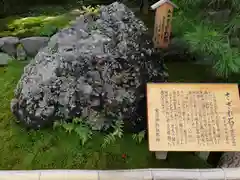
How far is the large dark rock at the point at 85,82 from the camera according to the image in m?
4.41

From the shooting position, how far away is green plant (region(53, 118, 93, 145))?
14.1 ft

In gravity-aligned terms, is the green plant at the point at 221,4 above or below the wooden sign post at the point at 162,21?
above

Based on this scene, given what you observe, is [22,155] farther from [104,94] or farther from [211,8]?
[211,8]

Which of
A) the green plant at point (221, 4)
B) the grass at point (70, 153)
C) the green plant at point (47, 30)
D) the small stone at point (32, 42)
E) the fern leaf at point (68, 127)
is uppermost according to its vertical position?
the green plant at point (221, 4)

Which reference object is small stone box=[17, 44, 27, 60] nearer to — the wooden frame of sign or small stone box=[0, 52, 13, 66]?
small stone box=[0, 52, 13, 66]

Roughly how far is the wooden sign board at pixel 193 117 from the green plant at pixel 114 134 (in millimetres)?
533

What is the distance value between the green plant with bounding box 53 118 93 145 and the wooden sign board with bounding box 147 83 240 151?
836 mm

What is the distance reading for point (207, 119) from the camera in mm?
4055

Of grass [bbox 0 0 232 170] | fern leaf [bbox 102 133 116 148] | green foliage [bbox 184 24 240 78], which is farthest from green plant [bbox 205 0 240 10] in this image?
Answer: fern leaf [bbox 102 133 116 148]

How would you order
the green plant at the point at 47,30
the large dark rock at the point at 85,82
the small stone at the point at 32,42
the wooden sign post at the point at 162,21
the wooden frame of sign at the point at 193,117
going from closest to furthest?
the wooden frame of sign at the point at 193,117
the large dark rock at the point at 85,82
the wooden sign post at the point at 162,21
the small stone at the point at 32,42
the green plant at the point at 47,30

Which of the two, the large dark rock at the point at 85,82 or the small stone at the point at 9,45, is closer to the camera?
the large dark rock at the point at 85,82

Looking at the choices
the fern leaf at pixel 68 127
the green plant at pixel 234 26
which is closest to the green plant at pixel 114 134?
the fern leaf at pixel 68 127

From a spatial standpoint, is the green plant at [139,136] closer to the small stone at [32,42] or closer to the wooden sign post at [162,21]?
the wooden sign post at [162,21]

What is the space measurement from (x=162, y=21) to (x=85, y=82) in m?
1.37
